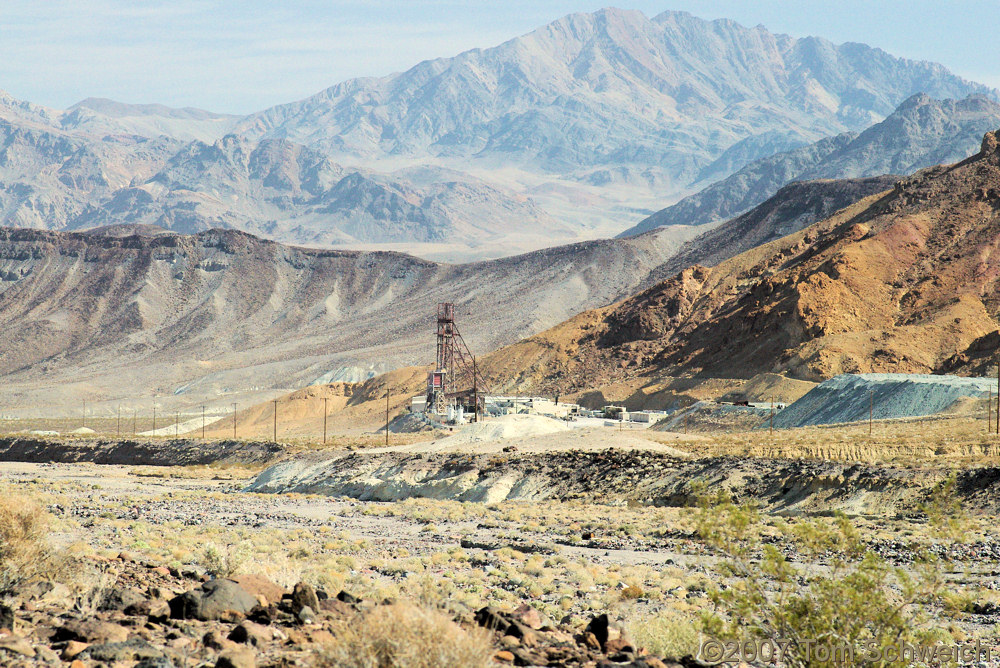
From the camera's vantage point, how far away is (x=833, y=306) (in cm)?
8738

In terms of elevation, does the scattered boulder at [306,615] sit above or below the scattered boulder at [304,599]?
below

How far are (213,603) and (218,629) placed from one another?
28.6 inches

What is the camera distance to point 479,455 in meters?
46.1

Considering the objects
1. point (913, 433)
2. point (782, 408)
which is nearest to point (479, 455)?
point (913, 433)

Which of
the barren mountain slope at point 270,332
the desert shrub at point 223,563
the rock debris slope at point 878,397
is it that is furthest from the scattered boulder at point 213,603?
the barren mountain slope at point 270,332

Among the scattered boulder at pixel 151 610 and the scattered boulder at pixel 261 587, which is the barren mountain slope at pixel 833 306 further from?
the scattered boulder at pixel 151 610

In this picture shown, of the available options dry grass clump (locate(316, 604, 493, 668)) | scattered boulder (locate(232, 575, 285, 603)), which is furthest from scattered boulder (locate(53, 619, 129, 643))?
dry grass clump (locate(316, 604, 493, 668))

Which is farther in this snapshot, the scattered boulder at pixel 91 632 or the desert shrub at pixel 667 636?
the desert shrub at pixel 667 636

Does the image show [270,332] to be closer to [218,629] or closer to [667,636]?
[218,629]

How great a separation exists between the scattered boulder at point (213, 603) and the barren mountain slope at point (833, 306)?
68.2 m

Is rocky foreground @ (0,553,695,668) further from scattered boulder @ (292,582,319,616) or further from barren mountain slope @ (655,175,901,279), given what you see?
barren mountain slope @ (655,175,901,279)

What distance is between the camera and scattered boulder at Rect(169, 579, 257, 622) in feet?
41.2

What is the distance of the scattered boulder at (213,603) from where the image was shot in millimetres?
12555

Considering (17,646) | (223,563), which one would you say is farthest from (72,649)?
(223,563)
